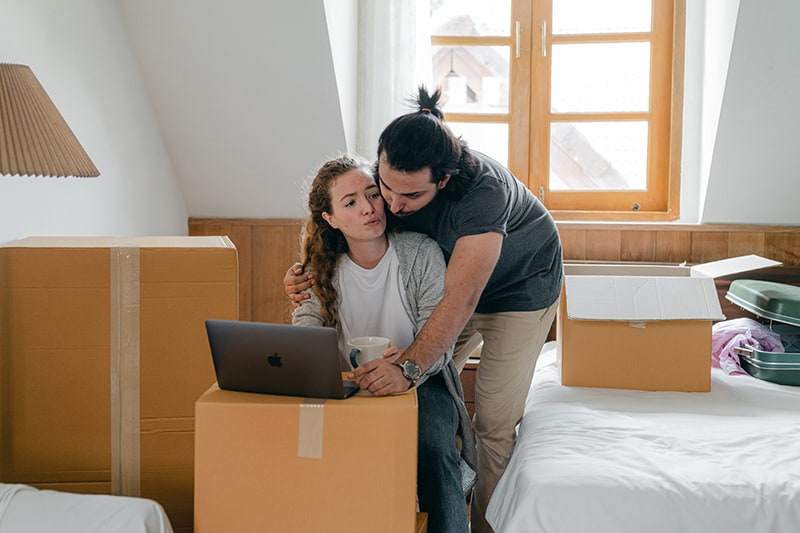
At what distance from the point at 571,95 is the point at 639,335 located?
133cm

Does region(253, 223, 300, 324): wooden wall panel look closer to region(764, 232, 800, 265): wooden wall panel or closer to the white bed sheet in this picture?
the white bed sheet

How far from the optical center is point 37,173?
1.62m

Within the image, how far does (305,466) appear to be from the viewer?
1.46m

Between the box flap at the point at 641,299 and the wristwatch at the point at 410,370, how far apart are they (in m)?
0.92

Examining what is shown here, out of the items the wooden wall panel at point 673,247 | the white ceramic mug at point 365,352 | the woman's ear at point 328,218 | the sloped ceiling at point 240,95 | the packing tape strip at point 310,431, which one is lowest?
the packing tape strip at point 310,431

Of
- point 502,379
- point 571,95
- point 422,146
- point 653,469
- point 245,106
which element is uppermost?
point 571,95

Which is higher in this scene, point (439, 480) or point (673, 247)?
point (673, 247)

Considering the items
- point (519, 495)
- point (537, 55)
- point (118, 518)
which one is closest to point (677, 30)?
point (537, 55)

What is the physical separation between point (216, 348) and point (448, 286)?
545mm

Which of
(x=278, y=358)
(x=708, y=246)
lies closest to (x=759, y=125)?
(x=708, y=246)

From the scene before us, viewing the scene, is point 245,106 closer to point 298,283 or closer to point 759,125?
point 298,283

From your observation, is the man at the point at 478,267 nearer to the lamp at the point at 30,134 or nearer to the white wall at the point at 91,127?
the lamp at the point at 30,134

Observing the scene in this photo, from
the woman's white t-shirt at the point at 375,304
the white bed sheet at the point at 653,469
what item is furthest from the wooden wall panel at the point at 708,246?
the woman's white t-shirt at the point at 375,304

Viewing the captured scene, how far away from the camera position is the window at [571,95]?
334 cm
